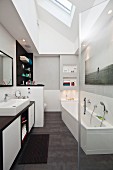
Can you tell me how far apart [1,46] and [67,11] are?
2.86 metres

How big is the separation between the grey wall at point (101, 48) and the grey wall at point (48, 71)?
2538 mm

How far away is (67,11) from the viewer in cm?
387

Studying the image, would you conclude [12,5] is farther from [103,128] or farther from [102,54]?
[103,128]

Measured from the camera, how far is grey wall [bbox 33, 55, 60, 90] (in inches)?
193

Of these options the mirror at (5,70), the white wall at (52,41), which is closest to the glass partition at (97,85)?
the mirror at (5,70)

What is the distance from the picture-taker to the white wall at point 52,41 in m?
4.67

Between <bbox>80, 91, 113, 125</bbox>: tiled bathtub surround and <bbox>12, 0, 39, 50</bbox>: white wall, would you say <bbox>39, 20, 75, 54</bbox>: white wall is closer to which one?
<bbox>12, 0, 39, 50</bbox>: white wall

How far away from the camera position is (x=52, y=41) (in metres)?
4.70

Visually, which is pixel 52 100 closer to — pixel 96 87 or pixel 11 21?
pixel 96 87

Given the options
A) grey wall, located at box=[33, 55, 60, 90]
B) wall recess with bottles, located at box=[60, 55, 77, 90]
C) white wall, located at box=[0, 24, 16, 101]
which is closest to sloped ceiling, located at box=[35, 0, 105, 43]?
wall recess with bottles, located at box=[60, 55, 77, 90]

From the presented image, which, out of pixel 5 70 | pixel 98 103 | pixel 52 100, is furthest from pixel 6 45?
pixel 52 100

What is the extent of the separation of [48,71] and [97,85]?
299 cm

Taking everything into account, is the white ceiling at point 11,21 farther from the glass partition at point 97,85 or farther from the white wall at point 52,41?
the white wall at point 52,41

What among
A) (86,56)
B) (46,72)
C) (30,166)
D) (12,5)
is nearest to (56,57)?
(46,72)
